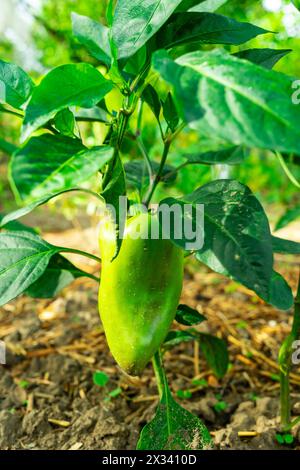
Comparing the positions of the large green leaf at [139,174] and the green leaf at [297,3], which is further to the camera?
the large green leaf at [139,174]

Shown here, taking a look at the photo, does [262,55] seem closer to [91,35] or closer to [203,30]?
[203,30]

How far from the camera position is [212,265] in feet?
2.15

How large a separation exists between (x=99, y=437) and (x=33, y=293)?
0.33 m

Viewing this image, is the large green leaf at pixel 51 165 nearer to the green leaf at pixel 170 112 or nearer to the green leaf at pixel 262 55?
the green leaf at pixel 170 112

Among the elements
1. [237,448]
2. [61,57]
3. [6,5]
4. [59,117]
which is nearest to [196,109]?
[59,117]

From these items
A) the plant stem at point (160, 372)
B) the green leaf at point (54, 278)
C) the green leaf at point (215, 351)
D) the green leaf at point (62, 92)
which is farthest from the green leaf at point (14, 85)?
the green leaf at point (215, 351)

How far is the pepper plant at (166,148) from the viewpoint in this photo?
0.52 metres

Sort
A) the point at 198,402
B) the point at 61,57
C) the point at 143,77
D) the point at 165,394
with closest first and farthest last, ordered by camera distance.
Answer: the point at 143,77 < the point at 165,394 < the point at 198,402 < the point at 61,57

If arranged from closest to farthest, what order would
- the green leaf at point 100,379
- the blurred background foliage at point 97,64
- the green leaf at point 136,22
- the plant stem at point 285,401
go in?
the green leaf at point 136,22 → the plant stem at point 285,401 → the green leaf at point 100,379 → the blurred background foliage at point 97,64

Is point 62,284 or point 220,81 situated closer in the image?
point 220,81

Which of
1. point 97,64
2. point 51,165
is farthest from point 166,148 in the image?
point 97,64

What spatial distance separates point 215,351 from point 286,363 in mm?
198

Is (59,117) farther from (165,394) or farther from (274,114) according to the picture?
(165,394)

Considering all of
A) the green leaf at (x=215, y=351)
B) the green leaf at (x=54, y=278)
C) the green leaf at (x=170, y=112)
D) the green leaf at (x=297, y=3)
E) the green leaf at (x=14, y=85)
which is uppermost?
the green leaf at (x=297, y=3)
